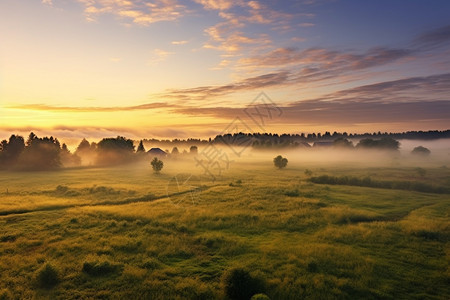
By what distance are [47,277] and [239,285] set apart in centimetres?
1376

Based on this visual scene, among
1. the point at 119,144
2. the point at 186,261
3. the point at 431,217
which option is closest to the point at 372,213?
the point at 431,217

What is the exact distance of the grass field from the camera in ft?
65.2

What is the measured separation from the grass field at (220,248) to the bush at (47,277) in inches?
2.5

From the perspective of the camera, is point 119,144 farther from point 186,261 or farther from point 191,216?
point 186,261

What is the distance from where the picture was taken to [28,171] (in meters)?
106

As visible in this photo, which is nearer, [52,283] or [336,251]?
[52,283]

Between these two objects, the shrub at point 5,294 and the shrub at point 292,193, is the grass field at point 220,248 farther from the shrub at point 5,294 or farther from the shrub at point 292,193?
the shrub at point 292,193

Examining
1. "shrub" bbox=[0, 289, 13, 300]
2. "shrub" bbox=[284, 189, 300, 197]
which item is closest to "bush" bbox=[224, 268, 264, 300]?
"shrub" bbox=[0, 289, 13, 300]

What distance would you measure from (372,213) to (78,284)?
1462 inches

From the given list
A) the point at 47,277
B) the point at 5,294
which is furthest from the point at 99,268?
the point at 5,294

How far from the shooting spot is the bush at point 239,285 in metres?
18.8

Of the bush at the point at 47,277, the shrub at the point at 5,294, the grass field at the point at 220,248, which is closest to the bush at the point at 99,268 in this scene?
the grass field at the point at 220,248

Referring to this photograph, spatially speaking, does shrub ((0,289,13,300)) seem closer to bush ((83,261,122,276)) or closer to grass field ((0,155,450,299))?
grass field ((0,155,450,299))

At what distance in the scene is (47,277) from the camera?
20.3 meters
